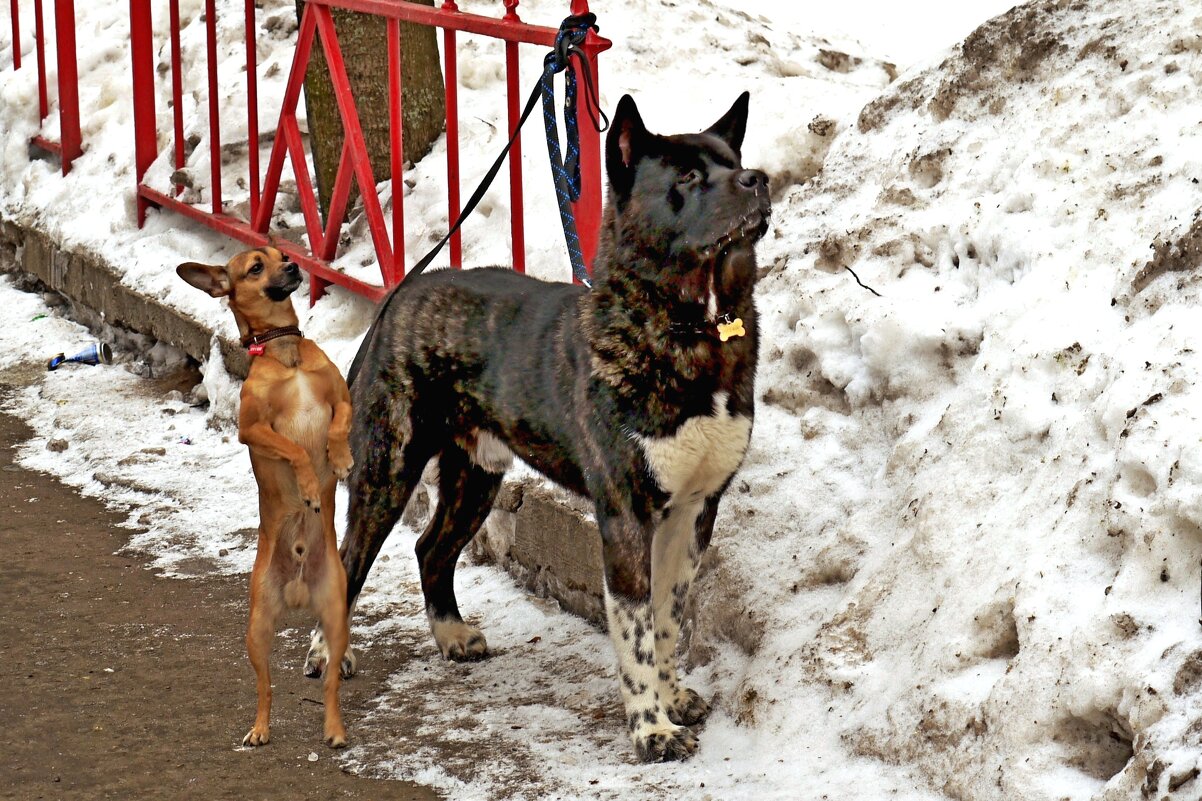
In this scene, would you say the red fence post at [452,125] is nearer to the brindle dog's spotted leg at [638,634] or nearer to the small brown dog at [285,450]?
the small brown dog at [285,450]

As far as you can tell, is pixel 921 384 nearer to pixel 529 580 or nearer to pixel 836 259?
pixel 836 259

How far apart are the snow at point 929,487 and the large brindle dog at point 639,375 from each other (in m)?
0.37

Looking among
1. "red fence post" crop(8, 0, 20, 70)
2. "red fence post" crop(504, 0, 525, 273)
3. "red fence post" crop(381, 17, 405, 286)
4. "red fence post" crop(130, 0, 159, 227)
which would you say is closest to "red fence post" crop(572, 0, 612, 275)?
"red fence post" crop(504, 0, 525, 273)

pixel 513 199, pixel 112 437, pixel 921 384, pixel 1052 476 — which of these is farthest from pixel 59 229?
pixel 1052 476

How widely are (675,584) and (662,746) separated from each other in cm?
54

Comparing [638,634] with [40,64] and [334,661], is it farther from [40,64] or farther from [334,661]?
[40,64]

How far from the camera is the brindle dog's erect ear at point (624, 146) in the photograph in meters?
4.51

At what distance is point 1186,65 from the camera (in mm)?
5430

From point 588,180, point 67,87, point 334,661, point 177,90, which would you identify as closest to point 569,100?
point 588,180

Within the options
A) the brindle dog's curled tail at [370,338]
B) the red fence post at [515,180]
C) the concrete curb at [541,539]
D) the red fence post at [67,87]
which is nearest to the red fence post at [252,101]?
the concrete curb at [541,539]

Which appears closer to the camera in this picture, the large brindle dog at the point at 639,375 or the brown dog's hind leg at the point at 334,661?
the large brindle dog at the point at 639,375

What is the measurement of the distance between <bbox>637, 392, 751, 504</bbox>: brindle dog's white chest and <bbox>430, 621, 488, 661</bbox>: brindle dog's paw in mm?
1272

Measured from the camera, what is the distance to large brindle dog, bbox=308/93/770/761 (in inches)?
179

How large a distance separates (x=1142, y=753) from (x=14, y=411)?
259 inches
